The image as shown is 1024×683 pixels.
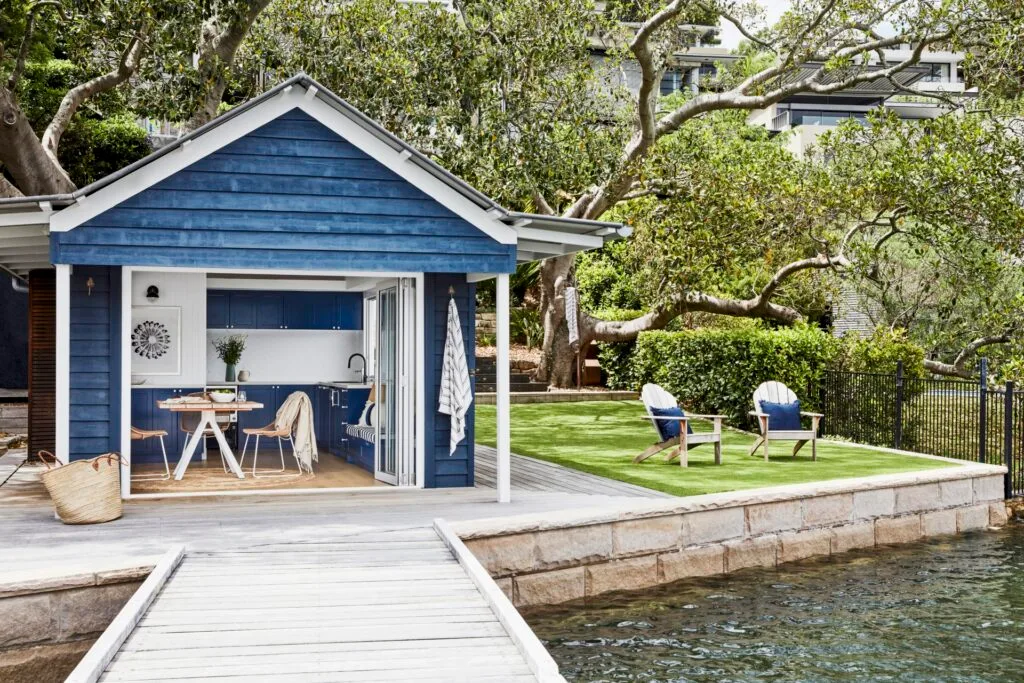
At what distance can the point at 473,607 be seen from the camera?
612cm

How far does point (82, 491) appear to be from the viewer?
26.6 ft

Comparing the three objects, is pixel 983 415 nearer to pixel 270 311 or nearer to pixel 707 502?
pixel 707 502

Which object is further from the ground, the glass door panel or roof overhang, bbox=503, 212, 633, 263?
roof overhang, bbox=503, 212, 633, 263

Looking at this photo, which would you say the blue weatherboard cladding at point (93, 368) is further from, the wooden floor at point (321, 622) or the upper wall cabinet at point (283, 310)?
the upper wall cabinet at point (283, 310)

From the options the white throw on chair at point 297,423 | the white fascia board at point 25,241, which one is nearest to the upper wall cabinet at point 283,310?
the white throw on chair at point 297,423

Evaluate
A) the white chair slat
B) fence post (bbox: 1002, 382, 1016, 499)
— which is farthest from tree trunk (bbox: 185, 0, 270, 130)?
fence post (bbox: 1002, 382, 1016, 499)

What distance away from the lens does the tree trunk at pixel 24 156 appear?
494 inches

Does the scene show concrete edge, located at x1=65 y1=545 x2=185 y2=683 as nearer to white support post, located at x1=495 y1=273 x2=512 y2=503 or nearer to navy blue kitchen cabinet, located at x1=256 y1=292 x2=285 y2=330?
white support post, located at x1=495 y1=273 x2=512 y2=503

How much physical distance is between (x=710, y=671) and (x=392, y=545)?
2.32 m

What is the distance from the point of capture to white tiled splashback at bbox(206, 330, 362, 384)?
13.7 meters

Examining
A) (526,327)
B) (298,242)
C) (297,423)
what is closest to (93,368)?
(298,242)

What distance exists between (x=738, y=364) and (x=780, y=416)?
13.1 feet

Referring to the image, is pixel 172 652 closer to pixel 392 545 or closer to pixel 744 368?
pixel 392 545

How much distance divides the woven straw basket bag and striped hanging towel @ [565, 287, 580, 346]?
1390 cm
